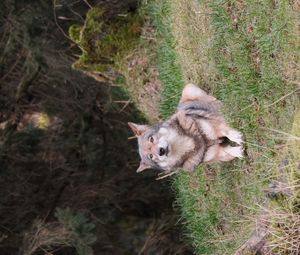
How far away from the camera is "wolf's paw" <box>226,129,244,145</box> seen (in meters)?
5.04

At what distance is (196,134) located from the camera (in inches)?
201

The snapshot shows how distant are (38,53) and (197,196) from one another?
345 centimetres

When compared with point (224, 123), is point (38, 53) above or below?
below

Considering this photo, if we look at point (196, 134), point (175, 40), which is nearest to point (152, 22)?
point (175, 40)

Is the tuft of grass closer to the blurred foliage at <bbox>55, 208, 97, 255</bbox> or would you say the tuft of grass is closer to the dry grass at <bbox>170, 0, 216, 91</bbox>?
the dry grass at <bbox>170, 0, 216, 91</bbox>

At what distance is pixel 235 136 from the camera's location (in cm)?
505

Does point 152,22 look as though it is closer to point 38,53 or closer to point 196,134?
point 38,53

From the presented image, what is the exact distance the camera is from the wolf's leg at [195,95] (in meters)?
5.59

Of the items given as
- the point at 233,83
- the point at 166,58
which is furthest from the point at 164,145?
the point at 166,58

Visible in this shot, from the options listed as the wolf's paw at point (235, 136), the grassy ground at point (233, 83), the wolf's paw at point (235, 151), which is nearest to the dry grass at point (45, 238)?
the grassy ground at point (233, 83)

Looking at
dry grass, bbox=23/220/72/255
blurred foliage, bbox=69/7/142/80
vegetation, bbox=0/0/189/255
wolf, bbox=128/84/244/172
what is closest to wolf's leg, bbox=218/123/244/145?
wolf, bbox=128/84/244/172

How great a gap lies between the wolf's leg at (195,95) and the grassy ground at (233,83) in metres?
0.12

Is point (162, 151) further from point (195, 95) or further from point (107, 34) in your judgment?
point (107, 34)

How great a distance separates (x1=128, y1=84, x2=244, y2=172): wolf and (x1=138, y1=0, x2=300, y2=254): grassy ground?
0.43 ft
